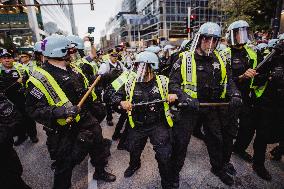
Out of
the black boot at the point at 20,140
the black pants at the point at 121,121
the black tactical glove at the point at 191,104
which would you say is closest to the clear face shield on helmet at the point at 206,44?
the black tactical glove at the point at 191,104

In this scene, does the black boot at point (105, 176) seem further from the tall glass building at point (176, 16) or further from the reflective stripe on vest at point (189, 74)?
the tall glass building at point (176, 16)

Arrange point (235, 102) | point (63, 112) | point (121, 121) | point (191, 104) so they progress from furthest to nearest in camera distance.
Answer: point (121, 121) → point (235, 102) → point (191, 104) → point (63, 112)

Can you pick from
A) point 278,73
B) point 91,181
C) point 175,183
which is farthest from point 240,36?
point 91,181

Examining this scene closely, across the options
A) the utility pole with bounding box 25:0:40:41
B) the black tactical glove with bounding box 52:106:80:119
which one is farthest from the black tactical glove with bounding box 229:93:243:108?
the utility pole with bounding box 25:0:40:41

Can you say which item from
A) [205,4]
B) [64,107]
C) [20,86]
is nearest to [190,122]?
[64,107]

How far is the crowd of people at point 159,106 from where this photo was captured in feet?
9.82

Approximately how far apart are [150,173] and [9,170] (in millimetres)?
2264

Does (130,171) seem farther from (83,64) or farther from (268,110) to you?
(83,64)

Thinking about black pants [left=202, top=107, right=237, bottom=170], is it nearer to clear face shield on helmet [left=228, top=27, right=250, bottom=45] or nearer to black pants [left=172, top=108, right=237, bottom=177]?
black pants [left=172, top=108, right=237, bottom=177]

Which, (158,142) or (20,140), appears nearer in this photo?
(158,142)

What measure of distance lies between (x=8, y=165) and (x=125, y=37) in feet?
338

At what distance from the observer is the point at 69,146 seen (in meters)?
3.17

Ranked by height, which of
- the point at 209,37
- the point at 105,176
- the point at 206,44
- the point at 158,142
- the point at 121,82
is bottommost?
the point at 105,176

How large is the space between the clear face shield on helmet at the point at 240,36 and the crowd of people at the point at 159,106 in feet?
0.06
